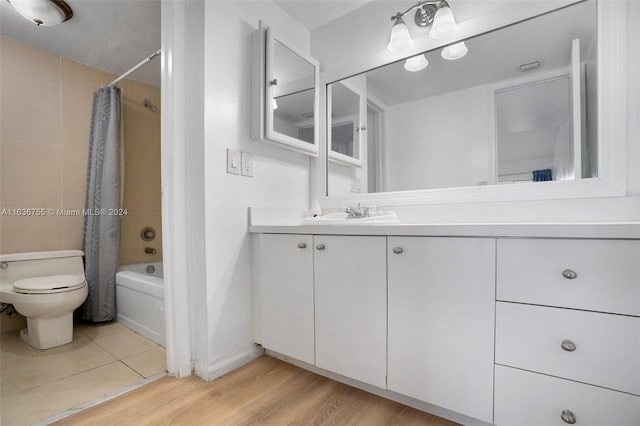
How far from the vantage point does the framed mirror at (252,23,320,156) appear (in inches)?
64.3

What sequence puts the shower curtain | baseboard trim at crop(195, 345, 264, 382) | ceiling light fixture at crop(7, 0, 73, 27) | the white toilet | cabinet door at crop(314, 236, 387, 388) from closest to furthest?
cabinet door at crop(314, 236, 387, 388)
baseboard trim at crop(195, 345, 264, 382)
ceiling light fixture at crop(7, 0, 73, 27)
the white toilet
the shower curtain

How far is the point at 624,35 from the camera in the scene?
1.15m

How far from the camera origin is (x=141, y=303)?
203 centimetres

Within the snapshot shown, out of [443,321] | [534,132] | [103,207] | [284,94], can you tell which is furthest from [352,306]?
[103,207]

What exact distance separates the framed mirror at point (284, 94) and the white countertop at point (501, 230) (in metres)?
0.67

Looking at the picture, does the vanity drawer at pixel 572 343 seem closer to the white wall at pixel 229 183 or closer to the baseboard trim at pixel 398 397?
the baseboard trim at pixel 398 397

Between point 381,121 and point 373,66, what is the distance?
338 millimetres

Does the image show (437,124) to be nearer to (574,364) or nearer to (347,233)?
(347,233)

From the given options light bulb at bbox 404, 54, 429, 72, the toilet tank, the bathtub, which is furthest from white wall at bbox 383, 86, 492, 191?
the toilet tank

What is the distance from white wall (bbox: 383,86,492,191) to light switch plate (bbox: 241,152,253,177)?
805mm

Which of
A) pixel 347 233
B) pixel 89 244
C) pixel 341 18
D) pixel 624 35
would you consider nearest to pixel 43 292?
pixel 89 244

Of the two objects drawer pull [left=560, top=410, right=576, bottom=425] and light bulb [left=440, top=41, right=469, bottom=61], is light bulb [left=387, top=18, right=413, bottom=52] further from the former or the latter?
drawer pull [left=560, top=410, right=576, bottom=425]

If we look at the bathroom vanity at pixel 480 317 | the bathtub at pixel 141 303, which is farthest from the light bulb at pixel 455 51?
the bathtub at pixel 141 303

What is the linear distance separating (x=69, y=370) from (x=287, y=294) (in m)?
1.22
